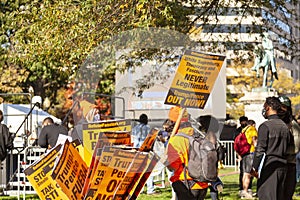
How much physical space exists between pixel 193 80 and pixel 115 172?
116cm

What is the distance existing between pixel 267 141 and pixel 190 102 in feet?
8.24

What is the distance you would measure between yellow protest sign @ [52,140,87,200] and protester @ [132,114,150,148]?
59cm

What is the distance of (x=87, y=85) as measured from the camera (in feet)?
22.9

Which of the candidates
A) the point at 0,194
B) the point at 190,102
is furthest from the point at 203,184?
the point at 0,194

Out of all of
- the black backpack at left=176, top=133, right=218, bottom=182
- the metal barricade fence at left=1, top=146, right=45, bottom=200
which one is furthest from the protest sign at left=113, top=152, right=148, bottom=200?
the metal barricade fence at left=1, top=146, right=45, bottom=200

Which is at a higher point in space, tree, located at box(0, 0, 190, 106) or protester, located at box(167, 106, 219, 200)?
tree, located at box(0, 0, 190, 106)

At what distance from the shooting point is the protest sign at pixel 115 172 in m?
7.28

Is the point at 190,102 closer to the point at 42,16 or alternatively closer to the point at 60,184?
the point at 60,184

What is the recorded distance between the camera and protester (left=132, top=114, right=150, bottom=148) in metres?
7.41

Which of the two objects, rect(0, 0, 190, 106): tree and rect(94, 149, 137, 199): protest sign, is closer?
rect(94, 149, 137, 199): protest sign

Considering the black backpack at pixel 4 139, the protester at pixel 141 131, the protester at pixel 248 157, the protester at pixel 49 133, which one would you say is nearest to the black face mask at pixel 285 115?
the protester at pixel 141 131

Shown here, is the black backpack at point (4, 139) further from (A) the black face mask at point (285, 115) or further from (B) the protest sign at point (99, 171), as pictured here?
(B) the protest sign at point (99, 171)

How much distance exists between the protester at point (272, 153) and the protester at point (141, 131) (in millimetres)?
2112

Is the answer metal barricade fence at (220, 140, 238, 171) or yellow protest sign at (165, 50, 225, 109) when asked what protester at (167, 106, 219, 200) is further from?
metal barricade fence at (220, 140, 238, 171)
